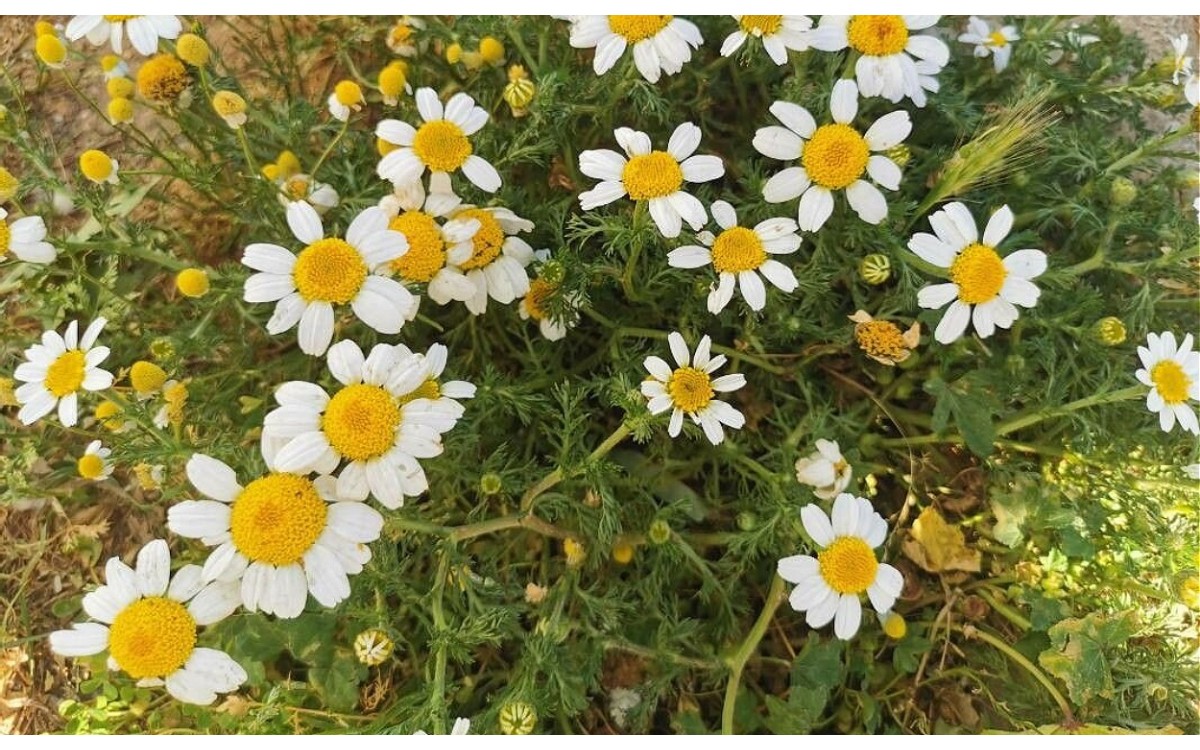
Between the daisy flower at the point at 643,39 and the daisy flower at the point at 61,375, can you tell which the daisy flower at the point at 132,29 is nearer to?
the daisy flower at the point at 61,375

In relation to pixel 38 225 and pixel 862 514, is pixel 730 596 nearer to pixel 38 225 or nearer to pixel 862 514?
Answer: pixel 862 514

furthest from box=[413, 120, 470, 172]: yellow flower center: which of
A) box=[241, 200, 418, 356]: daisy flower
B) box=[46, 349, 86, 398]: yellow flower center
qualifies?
box=[46, 349, 86, 398]: yellow flower center

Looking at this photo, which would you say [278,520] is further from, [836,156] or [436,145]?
[836,156]

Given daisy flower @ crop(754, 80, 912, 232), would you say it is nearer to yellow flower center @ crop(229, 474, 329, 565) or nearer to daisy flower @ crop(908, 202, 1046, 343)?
daisy flower @ crop(908, 202, 1046, 343)

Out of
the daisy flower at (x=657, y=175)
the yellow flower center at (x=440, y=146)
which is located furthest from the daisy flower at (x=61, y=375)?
the daisy flower at (x=657, y=175)

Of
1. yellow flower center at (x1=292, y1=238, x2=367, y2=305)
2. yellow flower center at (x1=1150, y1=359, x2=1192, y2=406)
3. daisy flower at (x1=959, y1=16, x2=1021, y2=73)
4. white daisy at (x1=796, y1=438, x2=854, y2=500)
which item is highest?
daisy flower at (x1=959, y1=16, x2=1021, y2=73)

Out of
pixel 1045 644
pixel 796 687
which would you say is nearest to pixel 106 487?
pixel 796 687
